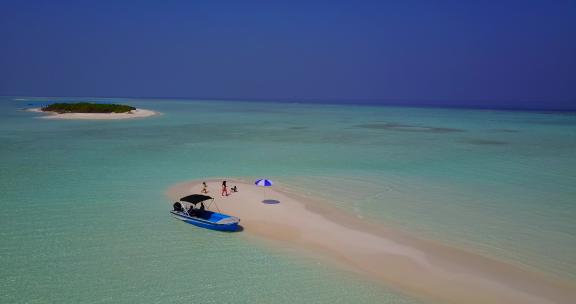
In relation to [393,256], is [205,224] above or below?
above

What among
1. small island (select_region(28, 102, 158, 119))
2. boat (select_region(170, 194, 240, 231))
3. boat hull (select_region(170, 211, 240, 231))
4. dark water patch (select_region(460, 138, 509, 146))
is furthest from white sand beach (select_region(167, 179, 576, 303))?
small island (select_region(28, 102, 158, 119))

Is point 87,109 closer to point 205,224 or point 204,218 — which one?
point 204,218

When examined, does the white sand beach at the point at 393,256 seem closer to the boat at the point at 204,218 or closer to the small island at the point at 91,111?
the boat at the point at 204,218

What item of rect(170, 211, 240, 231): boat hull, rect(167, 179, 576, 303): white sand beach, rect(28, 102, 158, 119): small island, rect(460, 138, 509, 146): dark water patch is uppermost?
rect(28, 102, 158, 119): small island

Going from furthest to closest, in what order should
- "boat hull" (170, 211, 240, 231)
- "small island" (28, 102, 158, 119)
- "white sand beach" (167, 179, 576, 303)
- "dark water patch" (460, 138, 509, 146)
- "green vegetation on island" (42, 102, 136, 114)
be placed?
1. "green vegetation on island" (42, 102, 136, 114)
2. "small island" (28, 102, 158, 119)
3. "dark water patch" (460, 138, 509, 146)
4. "boat hull" (170, 211, 240, 231)
5. "white sand beach" (167, 179, 576, 303)

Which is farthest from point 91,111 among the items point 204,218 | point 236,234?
point 236,234

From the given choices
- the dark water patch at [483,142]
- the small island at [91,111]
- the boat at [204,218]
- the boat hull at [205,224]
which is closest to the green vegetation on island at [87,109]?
the small island at [91,111]

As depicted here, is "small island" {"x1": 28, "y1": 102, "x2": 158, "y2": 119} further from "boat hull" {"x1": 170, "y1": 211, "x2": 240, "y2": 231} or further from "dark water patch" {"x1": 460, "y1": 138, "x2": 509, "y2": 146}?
"boat hull" {"x1": 170, "y1": 211, "x2": 240, "y2": 231}
